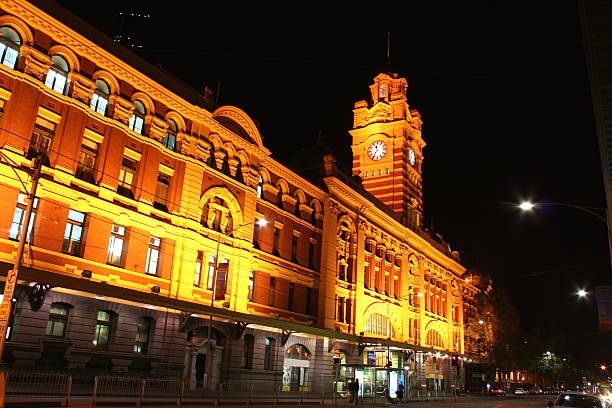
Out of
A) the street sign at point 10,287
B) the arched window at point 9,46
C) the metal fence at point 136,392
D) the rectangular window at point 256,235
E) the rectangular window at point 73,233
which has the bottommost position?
the metal fence at point 136,392

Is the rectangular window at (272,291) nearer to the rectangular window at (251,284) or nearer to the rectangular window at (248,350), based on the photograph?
the rectangular window at (251,284)

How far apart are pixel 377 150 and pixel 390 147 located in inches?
80.6

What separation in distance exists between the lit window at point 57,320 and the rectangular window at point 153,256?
5577mm

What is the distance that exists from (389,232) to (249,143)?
1054 inches

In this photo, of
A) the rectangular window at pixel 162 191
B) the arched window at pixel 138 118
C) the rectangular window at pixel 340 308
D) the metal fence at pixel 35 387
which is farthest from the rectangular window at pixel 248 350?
the metal fence at pixel 35 387

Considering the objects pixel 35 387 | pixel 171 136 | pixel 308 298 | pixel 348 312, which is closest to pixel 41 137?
pixel 171 136

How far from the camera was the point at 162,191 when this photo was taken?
107 ft

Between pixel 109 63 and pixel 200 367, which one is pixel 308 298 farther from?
pixel 109 63

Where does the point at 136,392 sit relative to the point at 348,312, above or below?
below

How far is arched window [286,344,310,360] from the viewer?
4081cm

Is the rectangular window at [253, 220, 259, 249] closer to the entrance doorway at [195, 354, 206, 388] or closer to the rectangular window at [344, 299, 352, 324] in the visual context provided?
the entrance doorway at [195, 354, 206, 388]

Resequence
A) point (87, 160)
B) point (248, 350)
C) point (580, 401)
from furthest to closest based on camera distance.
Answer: point (248, 350) < point (87, 160) < point (580, 401)

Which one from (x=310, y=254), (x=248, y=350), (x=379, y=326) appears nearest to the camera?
(x=248, y=350)

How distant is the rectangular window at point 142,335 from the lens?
Answer: 95.8ft
